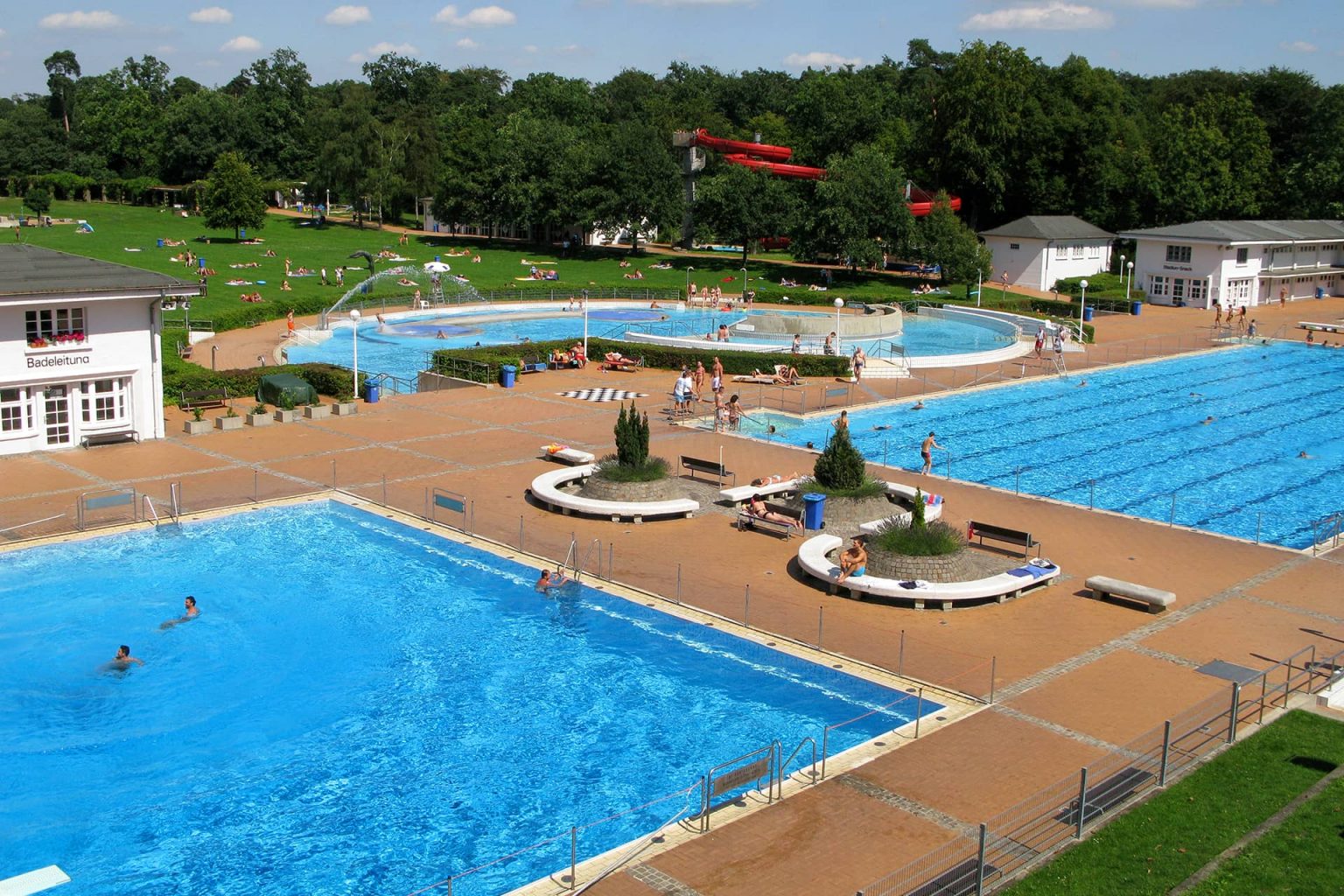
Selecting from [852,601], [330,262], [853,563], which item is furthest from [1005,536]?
[330,262]

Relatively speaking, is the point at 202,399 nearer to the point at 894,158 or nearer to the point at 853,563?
the point at 853,563

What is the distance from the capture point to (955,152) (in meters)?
89.4

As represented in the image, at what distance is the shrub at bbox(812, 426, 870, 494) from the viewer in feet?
93.2

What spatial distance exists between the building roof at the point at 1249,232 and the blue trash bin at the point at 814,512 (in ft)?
183

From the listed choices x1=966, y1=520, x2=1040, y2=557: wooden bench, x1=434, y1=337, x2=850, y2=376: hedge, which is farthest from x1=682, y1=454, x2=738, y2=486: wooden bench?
x1=434, y1=337, x2=850, y2=376: hedge

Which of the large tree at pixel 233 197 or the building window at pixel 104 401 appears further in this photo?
the large tree at pixel 233 197

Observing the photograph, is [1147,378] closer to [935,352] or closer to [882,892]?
[935,352]

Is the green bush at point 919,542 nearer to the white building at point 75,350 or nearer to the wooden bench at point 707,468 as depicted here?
the wooden bench at point 707,468

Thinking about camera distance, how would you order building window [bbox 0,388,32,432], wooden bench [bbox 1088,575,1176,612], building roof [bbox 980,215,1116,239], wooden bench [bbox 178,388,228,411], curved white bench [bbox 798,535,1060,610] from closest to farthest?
wooden bench [bbox 1088,575,1176,612] → curved white bench [bbox 798,535,1060,610] → building window [bbox 0,388,32,432] → wooden bench [bbox 178,388,228,411] → building roof [bbox 980,215,1116,239]

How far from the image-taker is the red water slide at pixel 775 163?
289 feet

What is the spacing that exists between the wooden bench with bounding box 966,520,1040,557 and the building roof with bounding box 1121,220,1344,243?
55269 mm

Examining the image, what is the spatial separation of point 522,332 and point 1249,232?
153ft

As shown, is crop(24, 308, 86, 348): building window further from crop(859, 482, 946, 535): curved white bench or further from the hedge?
crop(859, 482, 946, 535): curved white bench

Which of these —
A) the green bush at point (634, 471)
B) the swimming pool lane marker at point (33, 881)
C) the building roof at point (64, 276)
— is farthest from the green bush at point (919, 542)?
the building roof at point (64, 276)
